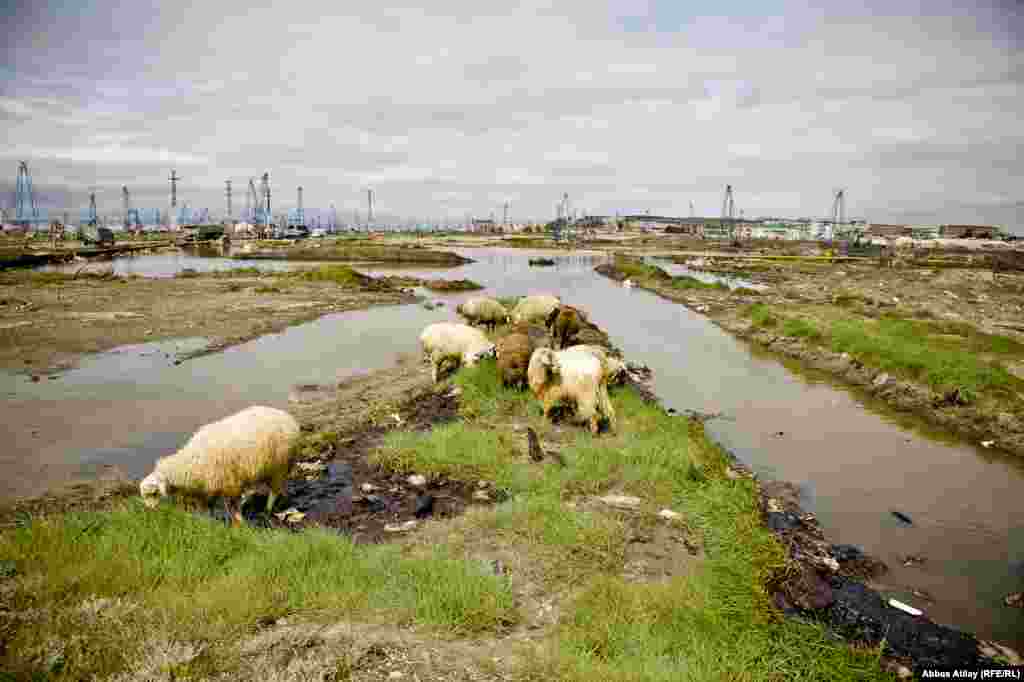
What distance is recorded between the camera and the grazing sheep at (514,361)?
12016mm

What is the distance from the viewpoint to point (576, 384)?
10.2 meters

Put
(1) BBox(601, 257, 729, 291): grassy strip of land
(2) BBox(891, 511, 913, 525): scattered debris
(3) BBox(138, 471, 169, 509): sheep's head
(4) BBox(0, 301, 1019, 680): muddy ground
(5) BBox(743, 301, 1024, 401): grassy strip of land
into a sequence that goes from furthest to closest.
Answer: (1) BBox(601, 257, 729, 291): grassy strip of land < (5) BBox(743, 301, 1024, 401): grassy strip of land < (2) BBox(891, 511, 913, 525): scattered debris < (3) BBox(138, 471, 169, 509): sheep's head < (4) BBox(0, 301, 1019, 680): muddy ground

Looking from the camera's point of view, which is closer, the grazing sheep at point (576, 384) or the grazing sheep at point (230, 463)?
the grazing sheep at point (230, 463)

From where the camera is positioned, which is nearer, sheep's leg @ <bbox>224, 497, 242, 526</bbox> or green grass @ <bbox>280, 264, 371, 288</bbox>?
sheep's leg @ <bbox>224, 497, 242, 526</bbox>

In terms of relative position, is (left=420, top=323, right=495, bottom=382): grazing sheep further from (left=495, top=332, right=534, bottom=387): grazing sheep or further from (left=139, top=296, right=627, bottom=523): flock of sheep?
(left=495, top=332, right=534, bottom=387): grazing sheep

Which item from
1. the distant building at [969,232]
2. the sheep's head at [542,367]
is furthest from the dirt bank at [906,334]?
the distant building at [969,232]

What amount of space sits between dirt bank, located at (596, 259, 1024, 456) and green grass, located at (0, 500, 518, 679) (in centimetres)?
1270

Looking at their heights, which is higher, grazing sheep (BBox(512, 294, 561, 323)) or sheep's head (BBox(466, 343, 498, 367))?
grazing sheep (BBox(512, 294, 561, 323))

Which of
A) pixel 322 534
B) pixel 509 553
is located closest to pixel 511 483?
pixel 509 553

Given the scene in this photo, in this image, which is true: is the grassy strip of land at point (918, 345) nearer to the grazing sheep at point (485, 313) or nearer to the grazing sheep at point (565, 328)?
the grazing sheep at point (565, 328)

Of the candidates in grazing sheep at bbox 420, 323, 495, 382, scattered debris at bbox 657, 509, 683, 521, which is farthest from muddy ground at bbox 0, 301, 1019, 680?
grazing sheep at bbox 420, 323, 495, 382

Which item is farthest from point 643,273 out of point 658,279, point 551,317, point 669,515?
point 669,515

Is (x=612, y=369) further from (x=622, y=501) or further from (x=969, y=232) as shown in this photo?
(x=969, y=232)

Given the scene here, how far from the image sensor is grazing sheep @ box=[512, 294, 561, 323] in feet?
66.0
